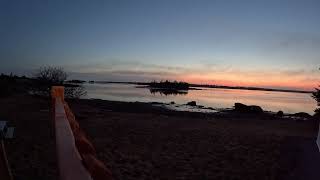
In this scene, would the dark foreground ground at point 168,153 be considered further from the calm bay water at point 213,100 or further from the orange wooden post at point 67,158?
the calm bay water at point 213,100

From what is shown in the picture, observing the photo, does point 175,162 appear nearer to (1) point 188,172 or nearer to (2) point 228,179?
(1) point 188,172

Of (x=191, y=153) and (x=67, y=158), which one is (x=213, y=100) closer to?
(x=191, y=153)

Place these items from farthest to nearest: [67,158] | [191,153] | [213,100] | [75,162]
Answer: [213,100], [191,153], [67,158], [75,162]

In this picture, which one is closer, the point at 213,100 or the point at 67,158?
the point at 67,158

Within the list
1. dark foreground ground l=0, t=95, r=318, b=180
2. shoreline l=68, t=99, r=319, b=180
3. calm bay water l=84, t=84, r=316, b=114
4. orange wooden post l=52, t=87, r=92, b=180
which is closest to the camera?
orange wooden post l=52, t=87, r=92, b=180

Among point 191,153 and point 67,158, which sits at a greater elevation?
point 67,158

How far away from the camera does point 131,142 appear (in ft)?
37.5

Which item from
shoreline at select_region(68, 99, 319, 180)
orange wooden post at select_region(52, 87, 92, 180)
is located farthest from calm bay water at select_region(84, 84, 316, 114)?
orange wooden post at select_region(52, 87, 92, 180)

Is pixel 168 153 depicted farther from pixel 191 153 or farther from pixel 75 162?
pixel 75 162

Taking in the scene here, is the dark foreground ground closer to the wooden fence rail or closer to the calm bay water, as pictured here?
the wooden fence rail

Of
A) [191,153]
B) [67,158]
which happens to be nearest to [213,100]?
[191,153]

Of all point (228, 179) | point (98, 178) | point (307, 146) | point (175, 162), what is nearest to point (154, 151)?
point (175, 162)

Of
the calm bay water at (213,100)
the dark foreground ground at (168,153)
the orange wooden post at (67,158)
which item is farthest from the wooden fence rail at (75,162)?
the calm bay water at (213,100)

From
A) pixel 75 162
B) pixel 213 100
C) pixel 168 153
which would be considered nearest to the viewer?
pixel 75 162
